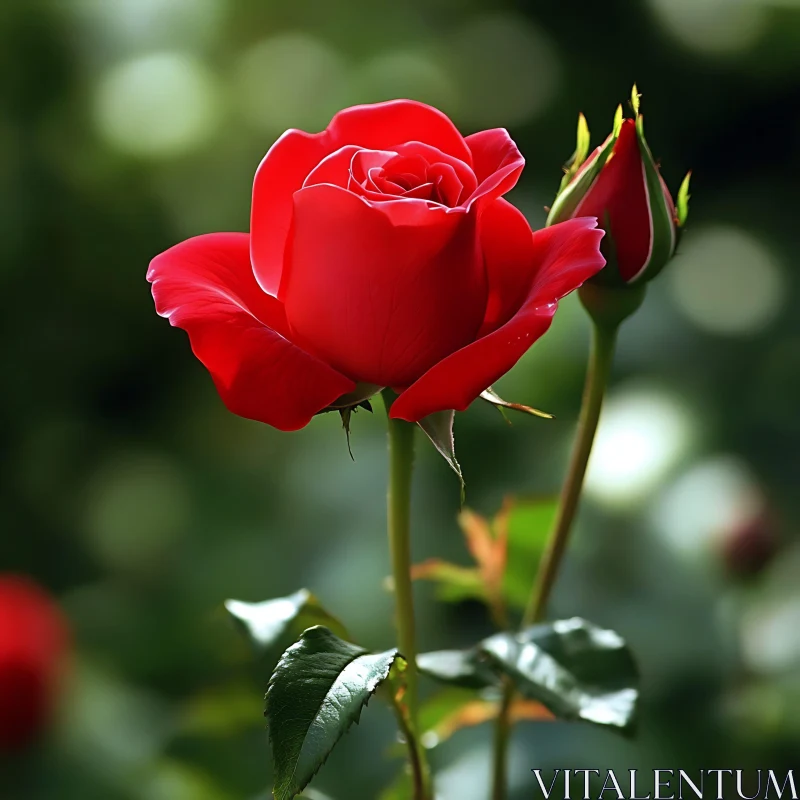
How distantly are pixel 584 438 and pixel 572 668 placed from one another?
7 cm

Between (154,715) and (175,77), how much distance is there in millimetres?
763

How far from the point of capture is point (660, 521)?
824 millimetres

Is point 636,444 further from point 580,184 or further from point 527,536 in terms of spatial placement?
point 580,184

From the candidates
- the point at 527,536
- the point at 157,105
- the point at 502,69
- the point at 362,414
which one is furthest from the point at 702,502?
the point at 157,105

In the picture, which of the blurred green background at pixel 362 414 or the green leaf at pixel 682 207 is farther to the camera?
the blurred green background at pixel 362 414

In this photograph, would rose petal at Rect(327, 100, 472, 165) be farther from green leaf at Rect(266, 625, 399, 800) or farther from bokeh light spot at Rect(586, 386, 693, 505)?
bokeh light spot at Rect(586, 386, 693, 505)

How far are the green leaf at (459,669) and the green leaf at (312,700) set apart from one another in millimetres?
58

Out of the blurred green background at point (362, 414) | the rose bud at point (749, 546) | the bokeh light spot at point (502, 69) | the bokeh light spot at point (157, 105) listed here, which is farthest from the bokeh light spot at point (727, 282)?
the bokeh light spot at point (157, 105)

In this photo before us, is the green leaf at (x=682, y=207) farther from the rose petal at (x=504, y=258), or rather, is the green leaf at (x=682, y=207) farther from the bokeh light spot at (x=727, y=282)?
the bokeh light spot at (x=727, y=282)

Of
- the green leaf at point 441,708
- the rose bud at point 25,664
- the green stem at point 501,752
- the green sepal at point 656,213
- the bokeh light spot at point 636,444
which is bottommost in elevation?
the green stem at point 501,752

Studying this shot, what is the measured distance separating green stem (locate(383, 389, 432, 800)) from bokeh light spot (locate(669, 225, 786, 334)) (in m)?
0.86

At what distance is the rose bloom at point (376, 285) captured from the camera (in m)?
0.23

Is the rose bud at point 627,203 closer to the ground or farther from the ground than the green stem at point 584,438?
farther from the ground

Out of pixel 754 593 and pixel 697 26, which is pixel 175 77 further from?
pixel 754 593
